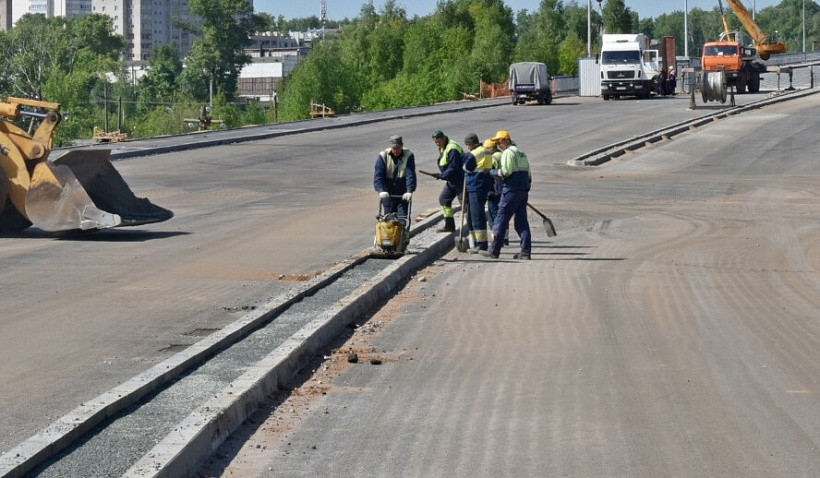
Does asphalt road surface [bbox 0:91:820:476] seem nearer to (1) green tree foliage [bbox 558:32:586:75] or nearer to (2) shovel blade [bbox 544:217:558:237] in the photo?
(2) shovel blade [bbox 544:217:558:237]

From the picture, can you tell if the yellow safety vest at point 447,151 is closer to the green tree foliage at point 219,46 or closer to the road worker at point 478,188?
the road worker at point 478,188

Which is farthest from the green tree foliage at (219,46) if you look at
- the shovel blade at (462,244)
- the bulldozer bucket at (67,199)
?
the shovel blade at (462,244)

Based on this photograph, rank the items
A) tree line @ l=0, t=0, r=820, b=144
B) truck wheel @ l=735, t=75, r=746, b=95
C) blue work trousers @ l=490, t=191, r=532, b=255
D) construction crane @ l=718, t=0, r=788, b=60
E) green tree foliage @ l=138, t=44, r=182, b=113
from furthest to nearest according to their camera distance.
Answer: green tree foliage @ l=138, t=44, r=182, b=113 < tree line @ l=0, t=0, r=820, b=144 < construction crane @ l=718, t=0, r=788, b=60 < truck wheel @ l=735, t=75, r=746, b=95 < blue work trousers @ l=490, t=191, r=532, b=255

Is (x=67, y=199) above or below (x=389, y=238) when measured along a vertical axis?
above

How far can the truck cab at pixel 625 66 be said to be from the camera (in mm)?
69562

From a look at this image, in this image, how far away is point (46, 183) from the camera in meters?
20.7

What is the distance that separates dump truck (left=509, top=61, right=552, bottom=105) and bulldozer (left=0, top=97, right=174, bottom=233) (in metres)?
49.2

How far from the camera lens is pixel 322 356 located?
1135cm

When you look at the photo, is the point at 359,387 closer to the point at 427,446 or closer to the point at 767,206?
the point at 427,446

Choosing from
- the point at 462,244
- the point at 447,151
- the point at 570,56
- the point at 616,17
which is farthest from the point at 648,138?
the point at 616,17

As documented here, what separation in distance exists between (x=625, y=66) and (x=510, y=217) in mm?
52840

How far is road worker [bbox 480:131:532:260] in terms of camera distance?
18.6 meters

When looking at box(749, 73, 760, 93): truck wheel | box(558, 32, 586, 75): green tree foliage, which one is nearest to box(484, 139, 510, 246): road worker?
box(749, 73, 760, 93): truck wheel

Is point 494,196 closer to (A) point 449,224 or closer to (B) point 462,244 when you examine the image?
(B) point 462,244
